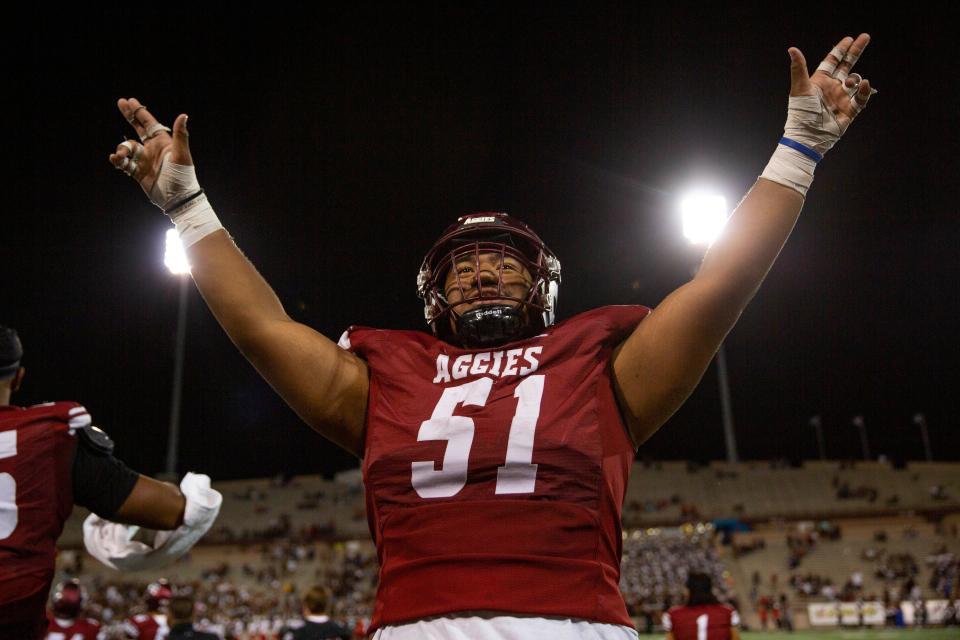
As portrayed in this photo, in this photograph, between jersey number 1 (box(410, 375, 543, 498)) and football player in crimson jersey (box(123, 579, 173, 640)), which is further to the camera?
football player in crimson jersey (box(123, 579, 173, 640))

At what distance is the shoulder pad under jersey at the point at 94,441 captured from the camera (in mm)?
2752

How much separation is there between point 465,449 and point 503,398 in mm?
175

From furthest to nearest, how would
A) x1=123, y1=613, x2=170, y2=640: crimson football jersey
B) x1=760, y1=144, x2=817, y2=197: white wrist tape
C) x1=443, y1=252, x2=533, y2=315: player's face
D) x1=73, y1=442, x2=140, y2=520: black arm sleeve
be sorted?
1. x1=123, y1=613, x2=170, y2=640: crimson football jersey
2. x1=73, y1=442, x2=140, y2=520: black arm sleeve
3. x1=443, y1=252, x2=533, y2=315: player's face
4. x1=760, y1=144, x2=817, y2=197: white wrist tape

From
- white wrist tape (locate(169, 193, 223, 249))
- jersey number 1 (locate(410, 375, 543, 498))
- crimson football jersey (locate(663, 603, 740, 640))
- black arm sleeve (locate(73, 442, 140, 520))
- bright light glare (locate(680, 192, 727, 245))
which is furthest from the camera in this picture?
bright light glare (locate(680, 192, 727, 245))

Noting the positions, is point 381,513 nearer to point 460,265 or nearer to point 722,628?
point 460,265

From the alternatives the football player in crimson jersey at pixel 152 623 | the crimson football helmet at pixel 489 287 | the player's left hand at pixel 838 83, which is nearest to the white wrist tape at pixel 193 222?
the crimson football helmet at pixel 489 287

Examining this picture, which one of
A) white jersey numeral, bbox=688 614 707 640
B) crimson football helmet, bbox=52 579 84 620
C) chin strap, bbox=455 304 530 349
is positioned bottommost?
white jersey numeral, bbox=688 614 707 640

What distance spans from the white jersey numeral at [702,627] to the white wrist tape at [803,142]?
5.94 meters

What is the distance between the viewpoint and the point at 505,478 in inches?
68.6

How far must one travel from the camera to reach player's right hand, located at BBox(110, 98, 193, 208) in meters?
2.06

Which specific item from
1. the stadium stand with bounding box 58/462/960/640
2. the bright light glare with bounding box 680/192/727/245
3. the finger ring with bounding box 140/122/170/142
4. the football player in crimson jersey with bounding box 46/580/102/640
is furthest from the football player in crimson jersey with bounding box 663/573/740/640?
the stadium stand with bounding box 58/462/960/640

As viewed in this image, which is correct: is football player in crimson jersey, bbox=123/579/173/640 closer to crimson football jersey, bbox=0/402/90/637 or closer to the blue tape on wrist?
crimson football jersey, bbox=0/402/90/637

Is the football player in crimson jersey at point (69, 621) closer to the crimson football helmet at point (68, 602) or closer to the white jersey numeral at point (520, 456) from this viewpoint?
the crimson football helmet at point (68, 602)

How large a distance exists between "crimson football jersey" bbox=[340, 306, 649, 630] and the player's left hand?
0.68m
